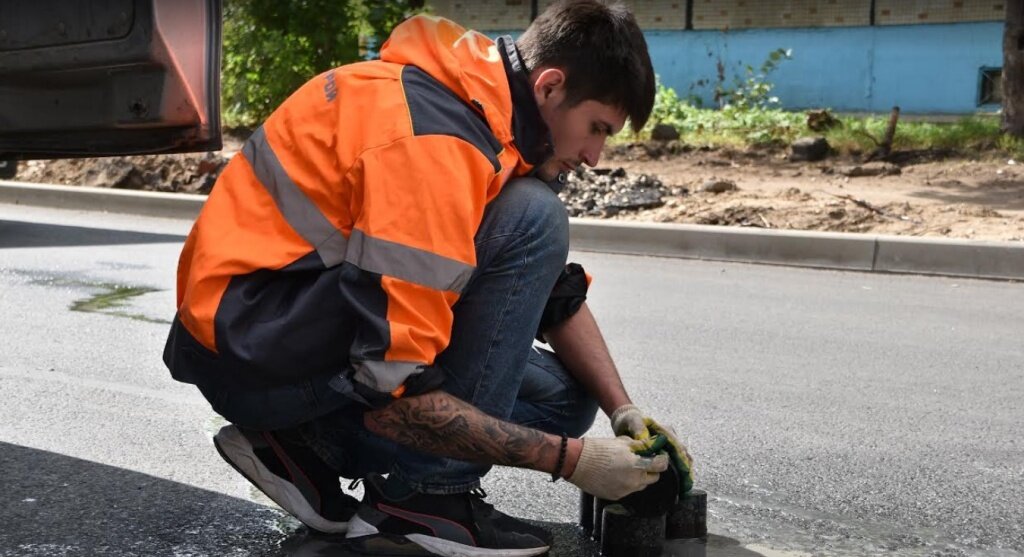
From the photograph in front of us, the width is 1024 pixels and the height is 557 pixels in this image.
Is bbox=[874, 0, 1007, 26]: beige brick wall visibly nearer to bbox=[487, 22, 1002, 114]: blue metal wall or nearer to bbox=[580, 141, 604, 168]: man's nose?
bbox=[487, 22, 1002, 114]: blue metal wall

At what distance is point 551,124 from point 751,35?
652 inches

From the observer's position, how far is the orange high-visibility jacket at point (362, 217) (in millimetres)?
2250

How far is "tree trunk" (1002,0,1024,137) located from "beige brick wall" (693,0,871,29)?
6.10m

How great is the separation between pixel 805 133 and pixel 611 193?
398 cm

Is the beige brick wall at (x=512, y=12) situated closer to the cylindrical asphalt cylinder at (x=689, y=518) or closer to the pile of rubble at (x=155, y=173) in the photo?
the pile of rubble at (x=155, y=173)

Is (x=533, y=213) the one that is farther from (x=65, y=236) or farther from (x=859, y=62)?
(x=859, y=62)

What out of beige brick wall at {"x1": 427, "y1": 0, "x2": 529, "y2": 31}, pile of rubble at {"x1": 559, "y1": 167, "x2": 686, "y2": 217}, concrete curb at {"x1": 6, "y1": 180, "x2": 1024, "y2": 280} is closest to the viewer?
concrete curb at {"x1": 6, "y1": 180, "x2": 1024, "y2": 280}

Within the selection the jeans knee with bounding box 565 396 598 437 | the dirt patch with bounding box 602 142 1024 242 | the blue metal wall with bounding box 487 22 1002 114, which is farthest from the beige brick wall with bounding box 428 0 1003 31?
the jeans knee with bounding box 565 396 598 437

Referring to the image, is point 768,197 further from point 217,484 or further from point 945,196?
point 217,484

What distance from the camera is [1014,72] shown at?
11.7 metres

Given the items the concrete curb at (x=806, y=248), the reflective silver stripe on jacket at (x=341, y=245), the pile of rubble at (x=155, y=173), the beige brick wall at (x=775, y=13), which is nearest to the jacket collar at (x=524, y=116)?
the reflective silver stripe on jacket at (x=341, y=245)

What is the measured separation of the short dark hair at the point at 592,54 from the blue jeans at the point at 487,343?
0.22 meters

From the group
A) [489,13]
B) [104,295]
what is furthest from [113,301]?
[489,13]

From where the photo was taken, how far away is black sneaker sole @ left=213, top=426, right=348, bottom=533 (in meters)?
2.70
